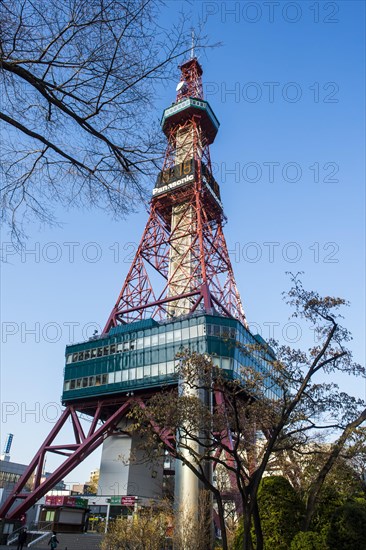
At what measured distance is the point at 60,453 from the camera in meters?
43.2

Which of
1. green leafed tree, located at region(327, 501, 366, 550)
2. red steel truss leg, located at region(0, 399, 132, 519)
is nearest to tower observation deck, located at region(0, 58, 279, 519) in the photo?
red steel truss leg, located at region(0, 399, 132, 519)

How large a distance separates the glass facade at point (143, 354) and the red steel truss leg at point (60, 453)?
226 cm

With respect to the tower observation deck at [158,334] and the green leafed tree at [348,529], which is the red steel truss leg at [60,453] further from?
the green leafed tree at [348,529]

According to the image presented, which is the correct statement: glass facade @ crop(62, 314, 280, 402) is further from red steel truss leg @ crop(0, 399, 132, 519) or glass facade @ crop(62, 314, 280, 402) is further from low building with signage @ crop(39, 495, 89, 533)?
A: low building with signage @ crop(39, 495, 89, 533)

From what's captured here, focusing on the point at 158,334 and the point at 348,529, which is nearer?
the point at 348,529

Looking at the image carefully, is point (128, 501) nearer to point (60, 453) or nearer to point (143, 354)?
point (60, 453)

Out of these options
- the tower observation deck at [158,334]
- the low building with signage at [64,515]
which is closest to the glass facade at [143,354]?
the tower observation deck at [158,334]

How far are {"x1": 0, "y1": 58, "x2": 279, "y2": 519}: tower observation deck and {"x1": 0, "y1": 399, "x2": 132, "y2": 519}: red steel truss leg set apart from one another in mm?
101

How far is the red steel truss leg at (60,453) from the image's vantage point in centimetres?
4009

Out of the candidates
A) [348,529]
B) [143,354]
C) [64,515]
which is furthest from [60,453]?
[348,529]

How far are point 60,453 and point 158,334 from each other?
15150mm

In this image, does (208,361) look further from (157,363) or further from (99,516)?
(99,516)

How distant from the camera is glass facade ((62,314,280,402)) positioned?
41388mm

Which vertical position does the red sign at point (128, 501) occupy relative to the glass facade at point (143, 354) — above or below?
below
